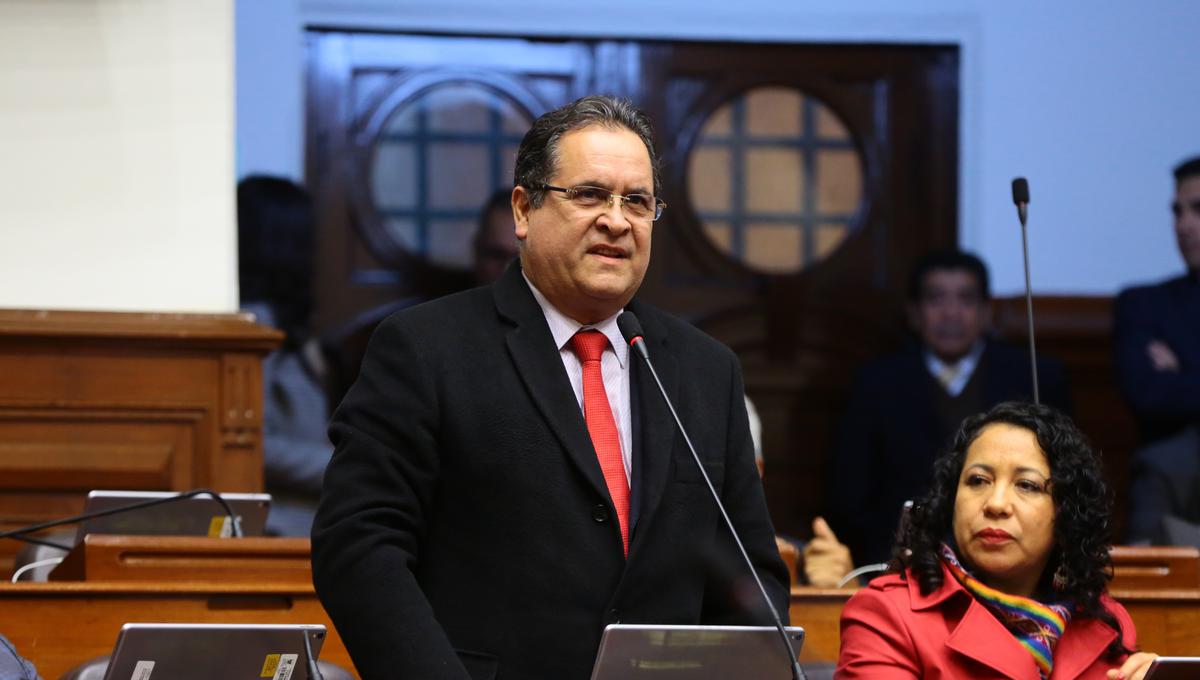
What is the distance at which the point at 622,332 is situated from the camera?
2.01 meters

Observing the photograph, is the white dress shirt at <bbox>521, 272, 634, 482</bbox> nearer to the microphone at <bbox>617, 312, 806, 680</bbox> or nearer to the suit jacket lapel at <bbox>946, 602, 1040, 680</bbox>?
the microphone at <bbox>617, 312, 806, 680</bbox>

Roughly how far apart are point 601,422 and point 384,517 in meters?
0.29

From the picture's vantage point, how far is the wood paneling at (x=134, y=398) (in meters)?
3.95

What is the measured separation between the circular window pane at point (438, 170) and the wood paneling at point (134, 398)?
186 cm

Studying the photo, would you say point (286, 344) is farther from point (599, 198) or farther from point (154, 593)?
point (599, 198)

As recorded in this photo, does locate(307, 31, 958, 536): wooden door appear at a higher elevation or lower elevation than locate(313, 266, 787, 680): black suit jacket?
higher

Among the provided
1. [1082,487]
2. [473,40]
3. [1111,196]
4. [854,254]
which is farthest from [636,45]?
[1082,487]

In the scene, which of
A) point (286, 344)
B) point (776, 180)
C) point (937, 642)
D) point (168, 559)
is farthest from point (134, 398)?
point (776, 180)

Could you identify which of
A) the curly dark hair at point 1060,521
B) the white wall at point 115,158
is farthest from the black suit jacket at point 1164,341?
the white wall at point 115,158

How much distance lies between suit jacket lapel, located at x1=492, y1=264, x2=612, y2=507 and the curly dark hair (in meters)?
0.70

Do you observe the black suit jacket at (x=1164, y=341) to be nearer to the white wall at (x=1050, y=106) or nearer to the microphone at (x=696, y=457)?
the white wall at (x=1050, y=106)

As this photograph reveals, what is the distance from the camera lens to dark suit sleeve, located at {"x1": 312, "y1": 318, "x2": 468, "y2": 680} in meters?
1.81

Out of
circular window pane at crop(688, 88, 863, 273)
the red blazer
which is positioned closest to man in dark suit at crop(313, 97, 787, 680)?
the red blazer

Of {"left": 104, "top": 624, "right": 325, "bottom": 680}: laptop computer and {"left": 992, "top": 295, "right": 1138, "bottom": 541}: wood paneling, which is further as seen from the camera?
{"left": 992, "top": 295, "right": 1138, "bottom": 541}: wood paneling
